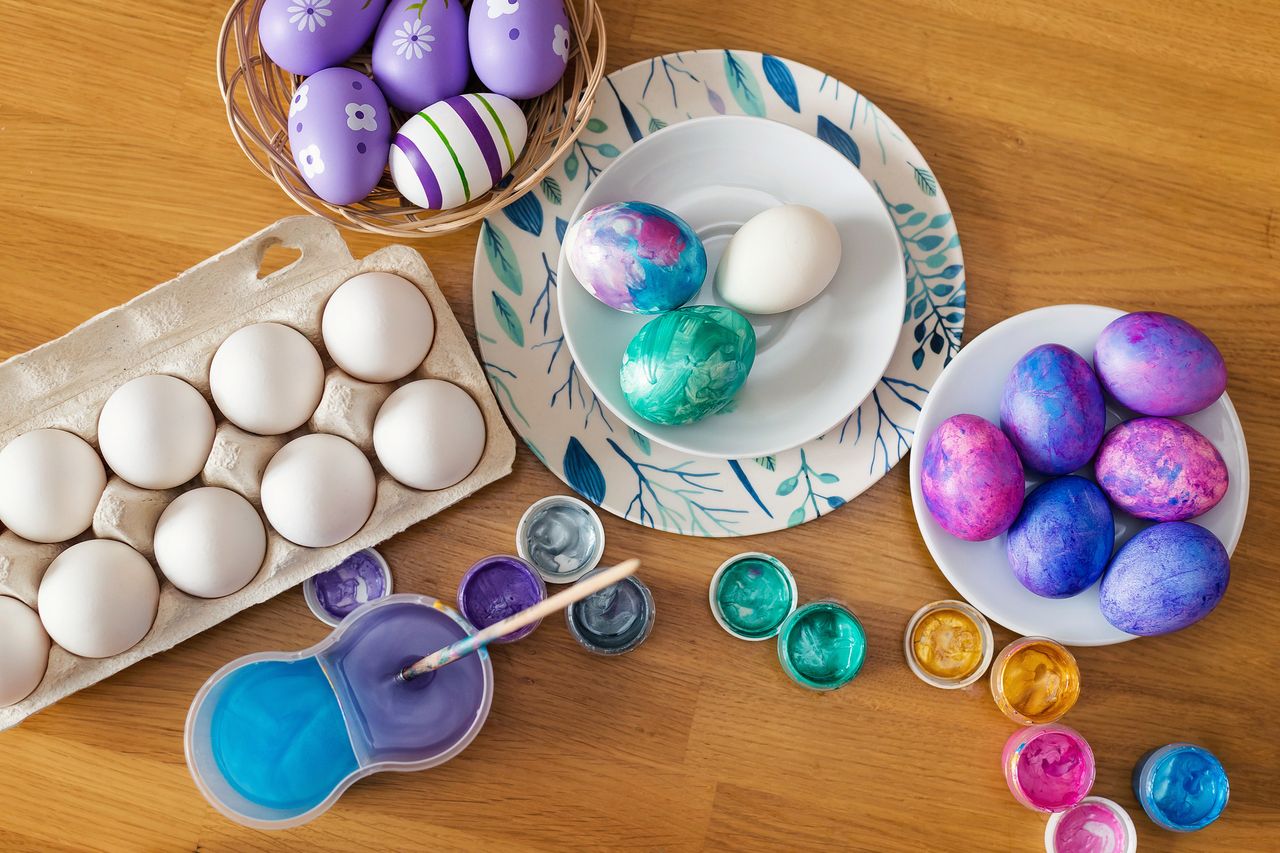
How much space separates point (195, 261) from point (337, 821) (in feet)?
2.04

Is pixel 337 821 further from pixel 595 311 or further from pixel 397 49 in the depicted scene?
pixel 397 49

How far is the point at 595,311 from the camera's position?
987mm

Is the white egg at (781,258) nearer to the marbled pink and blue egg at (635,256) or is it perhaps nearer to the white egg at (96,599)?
the marbled pink and blue egg at (635,256)

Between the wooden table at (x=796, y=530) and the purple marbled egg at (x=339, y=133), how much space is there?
0.12 m

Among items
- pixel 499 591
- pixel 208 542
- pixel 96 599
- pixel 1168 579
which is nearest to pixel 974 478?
pixel 1168 579

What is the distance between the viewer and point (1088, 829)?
3.32 feet

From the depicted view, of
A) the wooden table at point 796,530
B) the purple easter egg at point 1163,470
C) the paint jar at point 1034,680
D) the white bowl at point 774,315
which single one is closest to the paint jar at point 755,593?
the wooden table at point 796,530

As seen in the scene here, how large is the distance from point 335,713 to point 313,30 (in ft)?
2.19

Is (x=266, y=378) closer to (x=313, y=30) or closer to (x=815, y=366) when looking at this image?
(x=313, y=30)

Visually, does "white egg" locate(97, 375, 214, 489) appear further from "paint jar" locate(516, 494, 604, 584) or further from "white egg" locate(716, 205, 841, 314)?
"white egg" locate(716, 205, 841, 314)

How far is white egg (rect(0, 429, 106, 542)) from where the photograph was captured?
880 millimetres

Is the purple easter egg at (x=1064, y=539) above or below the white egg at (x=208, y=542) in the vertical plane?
below

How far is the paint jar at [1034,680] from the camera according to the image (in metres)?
0.99

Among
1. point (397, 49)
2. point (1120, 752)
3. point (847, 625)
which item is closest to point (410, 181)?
point (397, 49)
